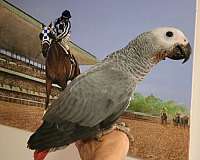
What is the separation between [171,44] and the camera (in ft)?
2.90

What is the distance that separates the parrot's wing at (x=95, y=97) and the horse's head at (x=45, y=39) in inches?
10.1

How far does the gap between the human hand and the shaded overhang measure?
0.88 feet

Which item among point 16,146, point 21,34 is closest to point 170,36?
point 21,34

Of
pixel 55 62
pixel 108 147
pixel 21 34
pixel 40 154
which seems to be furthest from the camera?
pixel 21 34

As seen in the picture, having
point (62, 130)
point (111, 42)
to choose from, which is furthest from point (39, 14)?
point (62, 130)

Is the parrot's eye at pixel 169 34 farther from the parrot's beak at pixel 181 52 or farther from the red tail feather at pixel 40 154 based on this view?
the red tail feather at pixel 40 154

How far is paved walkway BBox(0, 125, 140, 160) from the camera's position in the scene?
1100mm

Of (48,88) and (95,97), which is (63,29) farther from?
(95,97)

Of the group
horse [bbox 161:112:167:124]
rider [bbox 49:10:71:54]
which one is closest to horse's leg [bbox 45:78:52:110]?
rider [bbox 49:10:71:54]

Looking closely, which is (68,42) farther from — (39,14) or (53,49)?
(39,14)

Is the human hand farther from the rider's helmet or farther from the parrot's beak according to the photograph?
the rider's helmet

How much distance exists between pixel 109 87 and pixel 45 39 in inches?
14.6

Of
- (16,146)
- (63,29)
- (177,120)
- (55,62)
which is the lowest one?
(16,146)

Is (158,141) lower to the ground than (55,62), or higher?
lower
